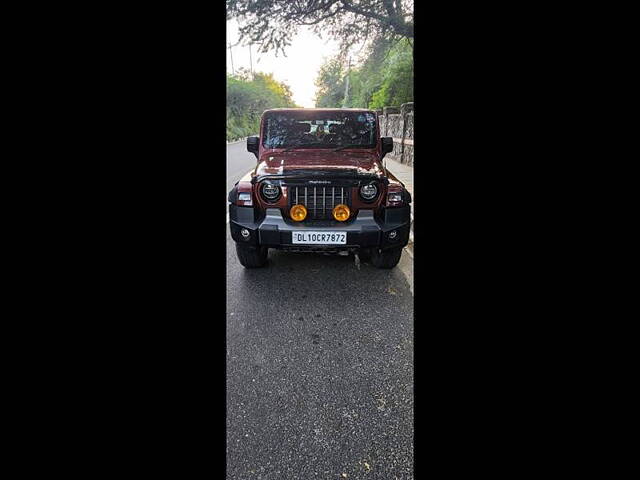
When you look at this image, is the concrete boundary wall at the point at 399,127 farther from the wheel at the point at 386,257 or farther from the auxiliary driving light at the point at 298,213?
the auxiliary driving light at the point at 298,213

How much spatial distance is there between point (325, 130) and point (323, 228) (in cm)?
140

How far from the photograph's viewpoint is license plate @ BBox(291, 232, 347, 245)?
2.97 meters

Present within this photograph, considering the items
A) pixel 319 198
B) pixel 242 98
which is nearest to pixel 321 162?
pixel 319 198

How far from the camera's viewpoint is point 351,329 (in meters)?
2.45

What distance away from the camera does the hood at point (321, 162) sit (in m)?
3.15

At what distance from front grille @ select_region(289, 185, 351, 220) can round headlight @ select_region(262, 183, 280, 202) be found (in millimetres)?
113

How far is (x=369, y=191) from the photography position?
3078 mm

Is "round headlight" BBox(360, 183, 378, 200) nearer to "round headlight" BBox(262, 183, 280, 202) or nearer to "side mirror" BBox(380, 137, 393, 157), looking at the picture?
"round headlight" BBox(262, 183, 280, 202)

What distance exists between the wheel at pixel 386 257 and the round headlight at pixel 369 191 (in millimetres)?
506

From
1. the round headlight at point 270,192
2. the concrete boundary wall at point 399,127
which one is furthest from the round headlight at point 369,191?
the concrete boundary wall at point 399,127

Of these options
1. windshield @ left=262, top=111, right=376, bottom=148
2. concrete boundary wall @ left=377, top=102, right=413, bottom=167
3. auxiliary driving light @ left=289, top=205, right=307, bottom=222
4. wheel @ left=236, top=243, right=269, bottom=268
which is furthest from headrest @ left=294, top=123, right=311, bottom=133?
concrete boundary wall @ left=377, top=102, right=413, bottom=167
